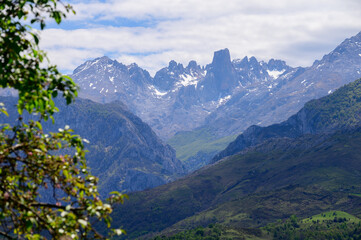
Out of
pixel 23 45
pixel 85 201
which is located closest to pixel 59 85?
pixel 23 45

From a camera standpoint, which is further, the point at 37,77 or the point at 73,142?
the point at 73,142

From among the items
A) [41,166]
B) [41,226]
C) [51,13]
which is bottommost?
[41,226]

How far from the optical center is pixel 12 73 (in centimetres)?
1798

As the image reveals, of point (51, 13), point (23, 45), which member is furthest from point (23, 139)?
point (51, 13)

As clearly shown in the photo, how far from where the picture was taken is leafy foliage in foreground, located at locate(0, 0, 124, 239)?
1783 centimetres

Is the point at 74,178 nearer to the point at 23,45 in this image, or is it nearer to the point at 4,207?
the point at 4,207

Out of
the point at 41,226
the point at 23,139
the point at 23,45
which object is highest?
the point at 23,45

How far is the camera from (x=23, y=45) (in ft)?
60.4

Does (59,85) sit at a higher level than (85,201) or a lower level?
higher

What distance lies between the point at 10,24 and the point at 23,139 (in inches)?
Answer: 200

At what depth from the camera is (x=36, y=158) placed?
1933 centimetres

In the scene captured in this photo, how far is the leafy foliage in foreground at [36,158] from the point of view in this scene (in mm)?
17828

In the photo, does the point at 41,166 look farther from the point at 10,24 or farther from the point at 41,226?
the point at 10,24

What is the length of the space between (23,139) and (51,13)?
225 inches
